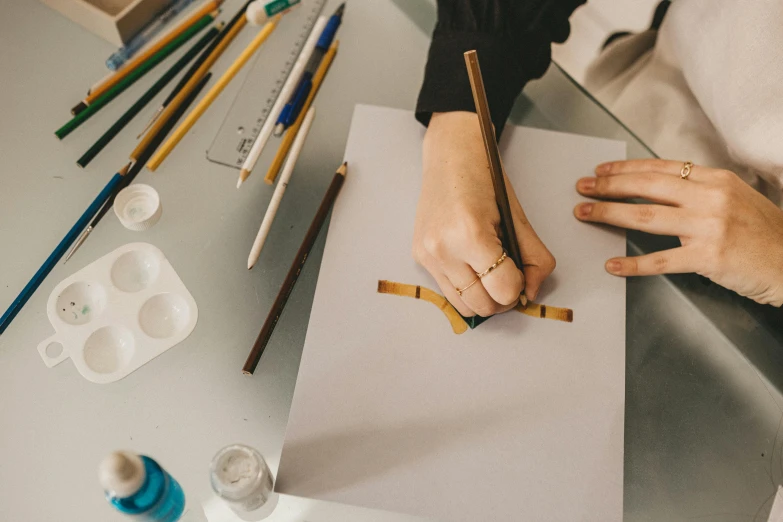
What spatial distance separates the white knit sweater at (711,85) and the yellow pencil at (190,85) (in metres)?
0.56

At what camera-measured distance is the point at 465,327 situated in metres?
0.53

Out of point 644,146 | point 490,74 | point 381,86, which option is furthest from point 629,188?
point 381,86

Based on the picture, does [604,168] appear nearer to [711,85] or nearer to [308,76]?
[711,85]

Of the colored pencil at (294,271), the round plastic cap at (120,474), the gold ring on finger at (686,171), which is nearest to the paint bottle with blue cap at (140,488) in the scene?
the round plastic cap at (120,474)

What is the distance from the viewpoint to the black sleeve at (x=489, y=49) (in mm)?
609

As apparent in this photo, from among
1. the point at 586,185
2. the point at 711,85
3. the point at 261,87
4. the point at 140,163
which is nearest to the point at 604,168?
the point at 586,185

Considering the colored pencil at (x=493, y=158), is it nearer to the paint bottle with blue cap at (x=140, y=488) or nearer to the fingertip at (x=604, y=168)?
the fingertip at (x=604, y=168)

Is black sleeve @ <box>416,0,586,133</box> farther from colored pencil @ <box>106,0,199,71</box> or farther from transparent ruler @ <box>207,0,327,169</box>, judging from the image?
colored pencil @ <box>106,0,199,71</box>

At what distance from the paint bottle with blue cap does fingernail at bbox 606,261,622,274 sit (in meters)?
0.48

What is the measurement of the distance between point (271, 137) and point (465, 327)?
32 centimetres

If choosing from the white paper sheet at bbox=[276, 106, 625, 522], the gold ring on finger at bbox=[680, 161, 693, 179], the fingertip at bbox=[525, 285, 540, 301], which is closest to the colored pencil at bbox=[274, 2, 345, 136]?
the white paper sheet at bbox=[276, 106, 625, 522]

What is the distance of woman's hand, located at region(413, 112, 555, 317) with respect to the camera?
A: 511 millimetres

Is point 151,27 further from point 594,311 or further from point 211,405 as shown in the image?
point 594,311

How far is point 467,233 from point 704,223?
263mm
